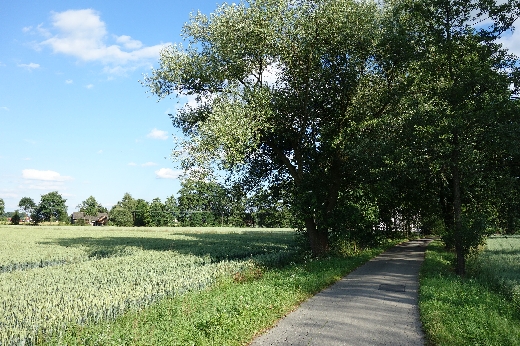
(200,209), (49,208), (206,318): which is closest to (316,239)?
(206,318)

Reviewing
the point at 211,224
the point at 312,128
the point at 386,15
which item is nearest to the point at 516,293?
the point at 312,128

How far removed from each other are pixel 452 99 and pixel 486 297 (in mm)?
7949

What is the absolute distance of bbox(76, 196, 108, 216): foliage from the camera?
162 metres

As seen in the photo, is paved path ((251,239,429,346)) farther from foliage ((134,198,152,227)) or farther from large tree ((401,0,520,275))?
foliage ((134,198,152,227))

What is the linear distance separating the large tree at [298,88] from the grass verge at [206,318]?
286 inches

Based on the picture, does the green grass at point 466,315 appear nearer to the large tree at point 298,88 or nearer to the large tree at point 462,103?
the large tree at point 462,103

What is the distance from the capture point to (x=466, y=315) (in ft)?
28.0

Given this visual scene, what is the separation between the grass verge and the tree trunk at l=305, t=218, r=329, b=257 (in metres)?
8.57

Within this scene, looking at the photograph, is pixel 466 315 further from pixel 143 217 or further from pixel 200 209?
pixel 200 209

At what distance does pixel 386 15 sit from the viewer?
1888 centimetres

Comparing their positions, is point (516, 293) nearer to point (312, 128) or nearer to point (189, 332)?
point (189, 332)

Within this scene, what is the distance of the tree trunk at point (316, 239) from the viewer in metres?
20.9

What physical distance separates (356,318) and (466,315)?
2.53 m

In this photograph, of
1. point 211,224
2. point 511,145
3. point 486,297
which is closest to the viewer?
point 486,297
